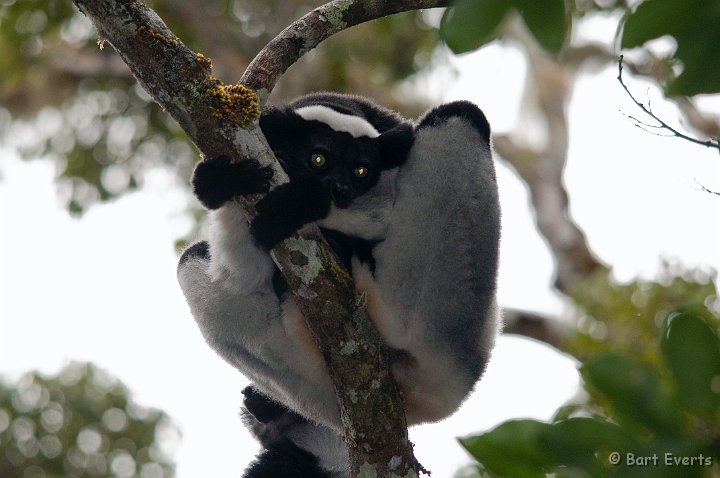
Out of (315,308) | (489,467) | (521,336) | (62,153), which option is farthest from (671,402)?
(62,153)

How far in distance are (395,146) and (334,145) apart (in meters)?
0.34

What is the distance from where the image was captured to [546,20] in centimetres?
145

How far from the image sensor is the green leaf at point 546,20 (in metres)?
Result: 1.45

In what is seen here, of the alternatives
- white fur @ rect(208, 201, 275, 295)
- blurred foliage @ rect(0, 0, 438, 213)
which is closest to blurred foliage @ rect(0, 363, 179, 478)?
blurred foliage @ rect(0, 0, 438, 213)

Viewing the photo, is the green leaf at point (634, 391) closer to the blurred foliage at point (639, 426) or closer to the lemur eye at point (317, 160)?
the blurred foliage at point (639, 426)

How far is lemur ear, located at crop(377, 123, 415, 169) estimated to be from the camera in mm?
4086

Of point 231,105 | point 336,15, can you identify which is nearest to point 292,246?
point 231,105

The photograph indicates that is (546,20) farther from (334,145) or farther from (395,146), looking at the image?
(334,145)

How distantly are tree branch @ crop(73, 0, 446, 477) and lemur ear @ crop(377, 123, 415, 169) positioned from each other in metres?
0.67

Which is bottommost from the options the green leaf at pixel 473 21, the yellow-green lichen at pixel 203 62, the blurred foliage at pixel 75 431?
the green leaf at pixel 473 21

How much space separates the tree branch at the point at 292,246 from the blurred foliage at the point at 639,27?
2093 millimetres

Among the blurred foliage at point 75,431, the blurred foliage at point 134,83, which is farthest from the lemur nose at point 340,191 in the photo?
the blurred foliage at point 75,431

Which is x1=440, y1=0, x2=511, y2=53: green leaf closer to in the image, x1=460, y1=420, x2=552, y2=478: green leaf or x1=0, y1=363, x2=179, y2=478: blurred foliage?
x1=460, y1=420, x2=552, y2=478: green leaf

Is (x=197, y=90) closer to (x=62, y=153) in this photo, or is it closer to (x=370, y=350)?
(x=370, y=350)
